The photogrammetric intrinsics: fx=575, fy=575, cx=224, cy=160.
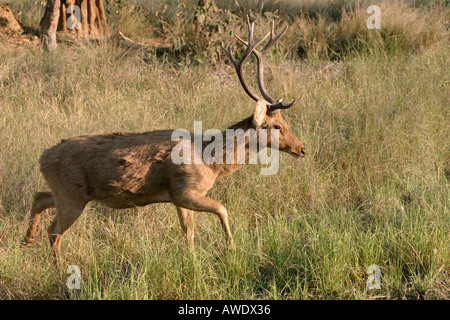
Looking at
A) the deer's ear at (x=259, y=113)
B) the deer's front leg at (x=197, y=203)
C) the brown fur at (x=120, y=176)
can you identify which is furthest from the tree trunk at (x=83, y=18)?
the deer's front leg at (x=197, y=203)

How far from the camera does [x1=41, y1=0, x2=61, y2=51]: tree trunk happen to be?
976 centimetres

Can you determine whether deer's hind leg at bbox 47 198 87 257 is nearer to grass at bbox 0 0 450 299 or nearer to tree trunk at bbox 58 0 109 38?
grass at bbox 0 0 450 299

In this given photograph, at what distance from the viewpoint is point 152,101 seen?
7941 millimetres

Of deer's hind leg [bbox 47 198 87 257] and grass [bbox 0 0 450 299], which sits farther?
deer's hind leg [bbox 47 198 87 257]

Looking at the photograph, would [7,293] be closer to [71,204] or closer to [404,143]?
[71,204]

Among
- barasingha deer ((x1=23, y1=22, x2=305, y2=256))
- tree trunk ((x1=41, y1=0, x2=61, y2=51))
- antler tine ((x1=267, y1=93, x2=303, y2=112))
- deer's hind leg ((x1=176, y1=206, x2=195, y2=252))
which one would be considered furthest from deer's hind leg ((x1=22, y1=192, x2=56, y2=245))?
tree trunk ((x1=41, y1=0, x2=61, y2=51))

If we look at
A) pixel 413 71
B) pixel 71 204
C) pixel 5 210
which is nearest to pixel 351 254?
pixel 71 204

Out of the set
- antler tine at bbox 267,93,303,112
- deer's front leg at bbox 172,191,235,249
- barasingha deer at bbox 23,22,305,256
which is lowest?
deer's front leg at bbox 172,191,235,249

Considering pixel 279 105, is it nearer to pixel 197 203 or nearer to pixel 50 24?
pixel 197 203

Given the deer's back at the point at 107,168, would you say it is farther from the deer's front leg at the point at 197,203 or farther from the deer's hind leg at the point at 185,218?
the deer's hind leg at the point at 185,218

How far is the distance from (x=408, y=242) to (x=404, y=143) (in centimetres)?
231

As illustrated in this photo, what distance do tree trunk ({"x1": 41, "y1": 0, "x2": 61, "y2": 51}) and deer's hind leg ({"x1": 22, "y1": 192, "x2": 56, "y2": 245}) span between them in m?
5.12

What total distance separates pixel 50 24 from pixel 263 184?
18.7 ft

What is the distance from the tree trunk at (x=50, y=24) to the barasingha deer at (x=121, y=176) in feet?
17.9
